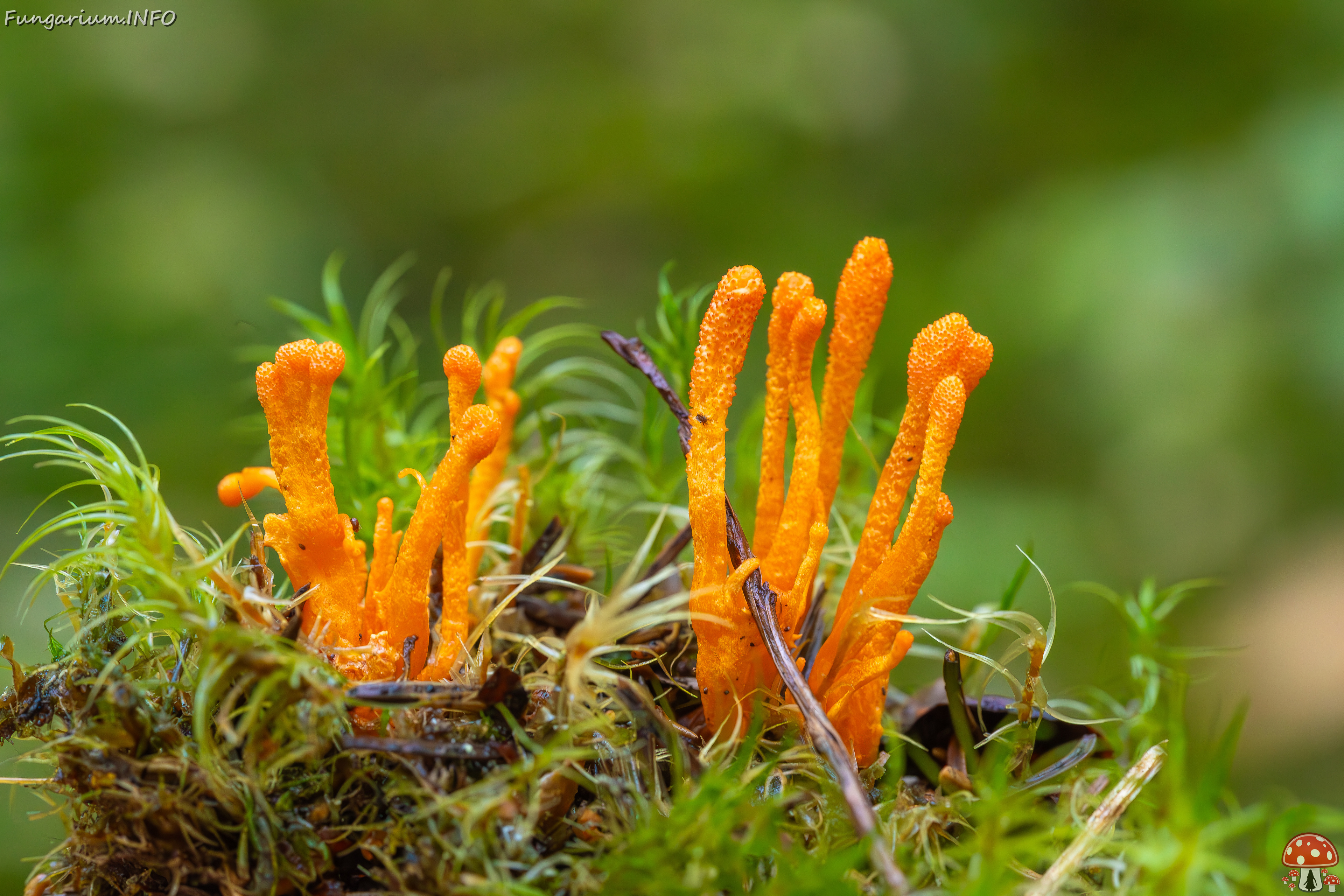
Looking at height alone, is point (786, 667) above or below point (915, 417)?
below

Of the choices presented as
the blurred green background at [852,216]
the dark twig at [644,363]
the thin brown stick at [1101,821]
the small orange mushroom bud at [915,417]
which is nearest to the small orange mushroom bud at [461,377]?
the dark twig at [644,363]

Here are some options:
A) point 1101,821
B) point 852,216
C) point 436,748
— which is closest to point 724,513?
point 436,748

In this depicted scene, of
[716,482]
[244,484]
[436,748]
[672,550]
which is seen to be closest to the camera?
[436,748]

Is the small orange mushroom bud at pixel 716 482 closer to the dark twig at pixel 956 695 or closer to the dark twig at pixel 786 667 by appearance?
the dark twig at pixel 786 667

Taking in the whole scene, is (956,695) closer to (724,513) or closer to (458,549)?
(724,513)

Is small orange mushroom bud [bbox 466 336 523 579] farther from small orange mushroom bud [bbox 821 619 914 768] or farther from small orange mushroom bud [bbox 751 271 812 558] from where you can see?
small orange mushroom bud [bbox 821 619 914 768]
